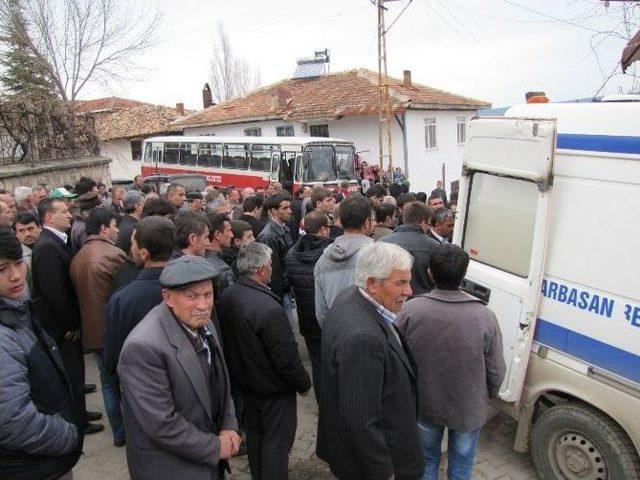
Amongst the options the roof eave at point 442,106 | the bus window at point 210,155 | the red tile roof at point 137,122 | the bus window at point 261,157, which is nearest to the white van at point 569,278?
the bus window at point 261,157

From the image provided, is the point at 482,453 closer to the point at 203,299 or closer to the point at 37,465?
the point at 203,299

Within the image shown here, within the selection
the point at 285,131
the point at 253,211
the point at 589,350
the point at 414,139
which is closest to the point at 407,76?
the point at 414,139

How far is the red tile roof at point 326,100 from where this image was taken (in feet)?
69.8

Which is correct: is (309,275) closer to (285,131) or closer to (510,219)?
(510,219)

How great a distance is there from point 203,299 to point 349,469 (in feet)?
3.53

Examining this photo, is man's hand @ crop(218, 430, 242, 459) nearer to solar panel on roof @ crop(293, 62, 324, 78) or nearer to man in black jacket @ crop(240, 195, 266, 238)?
man in black jacket @ crop(240, 195, 266, 238)

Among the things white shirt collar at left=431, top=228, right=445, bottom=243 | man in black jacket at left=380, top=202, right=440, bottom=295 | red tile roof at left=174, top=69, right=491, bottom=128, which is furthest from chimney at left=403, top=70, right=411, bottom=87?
man in black jacket at left=380, top=202, right=440, bottom=295

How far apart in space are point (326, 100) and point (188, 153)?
683 centimetres

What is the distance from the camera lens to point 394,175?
18.4 metres

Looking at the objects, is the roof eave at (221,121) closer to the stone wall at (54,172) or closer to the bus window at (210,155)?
the bus window at (210,155)

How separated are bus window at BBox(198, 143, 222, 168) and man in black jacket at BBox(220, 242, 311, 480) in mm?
16852

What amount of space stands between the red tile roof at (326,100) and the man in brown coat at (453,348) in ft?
59.8

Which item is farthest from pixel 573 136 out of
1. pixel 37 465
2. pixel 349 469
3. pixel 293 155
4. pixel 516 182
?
pixel 293 155

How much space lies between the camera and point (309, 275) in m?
4.17
